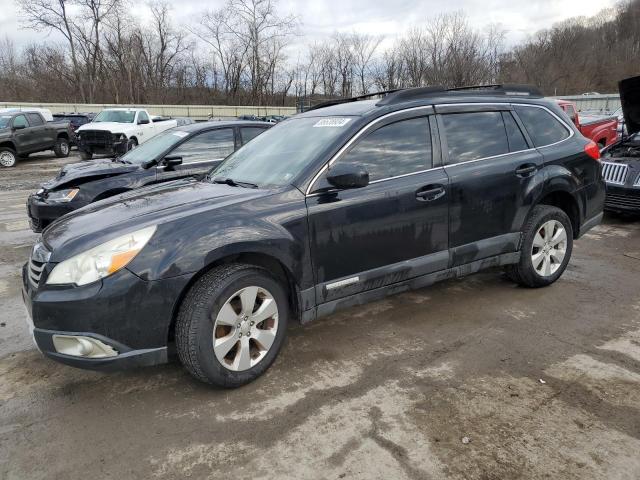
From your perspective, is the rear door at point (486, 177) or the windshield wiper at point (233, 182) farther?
the rear door at point (486, 177)

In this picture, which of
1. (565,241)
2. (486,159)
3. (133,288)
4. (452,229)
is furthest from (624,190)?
(133,288)

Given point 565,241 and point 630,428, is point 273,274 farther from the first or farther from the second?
point 565,241

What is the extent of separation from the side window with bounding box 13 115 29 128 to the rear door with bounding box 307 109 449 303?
17831 mm

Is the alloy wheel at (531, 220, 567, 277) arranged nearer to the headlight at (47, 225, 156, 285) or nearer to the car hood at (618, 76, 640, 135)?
the headlight at (47, 225, 156, 285)

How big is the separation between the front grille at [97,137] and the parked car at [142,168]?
11087 millimetres

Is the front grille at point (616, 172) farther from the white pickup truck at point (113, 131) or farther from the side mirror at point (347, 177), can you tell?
the white pickup truck at point (113, 131)

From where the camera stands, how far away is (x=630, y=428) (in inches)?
102

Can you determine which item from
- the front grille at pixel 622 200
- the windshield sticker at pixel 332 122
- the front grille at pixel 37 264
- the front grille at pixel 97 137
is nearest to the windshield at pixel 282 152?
the windshield sticker at pixel 332 122

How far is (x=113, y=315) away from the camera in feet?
8.54

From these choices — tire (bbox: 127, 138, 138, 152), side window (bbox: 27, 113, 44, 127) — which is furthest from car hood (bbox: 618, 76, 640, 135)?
side window (bbox: 27, 113, 44, 127)

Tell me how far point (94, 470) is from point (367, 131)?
8.75 feet

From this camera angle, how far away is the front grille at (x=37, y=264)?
111 inches

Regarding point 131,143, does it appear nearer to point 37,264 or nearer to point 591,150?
point 37,264

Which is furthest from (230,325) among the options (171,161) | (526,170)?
(171,161)
